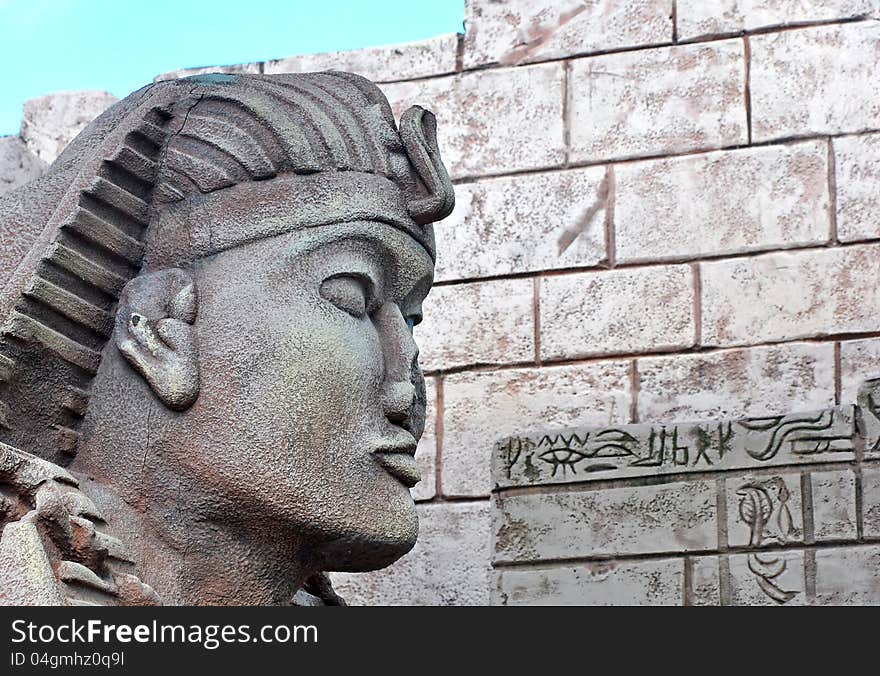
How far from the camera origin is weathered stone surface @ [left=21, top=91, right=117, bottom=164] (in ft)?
24.1

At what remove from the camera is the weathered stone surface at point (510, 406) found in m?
6.56

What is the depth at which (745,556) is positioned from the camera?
6.08m

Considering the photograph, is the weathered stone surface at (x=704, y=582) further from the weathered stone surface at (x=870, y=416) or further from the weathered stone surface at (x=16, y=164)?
the weathered stone surface at (x=16, y=164)

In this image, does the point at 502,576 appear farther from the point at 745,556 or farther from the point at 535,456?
the point at 745,556

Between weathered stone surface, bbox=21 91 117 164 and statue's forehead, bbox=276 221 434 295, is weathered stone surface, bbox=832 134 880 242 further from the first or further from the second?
weathered stone surface, bbox=21 91 117 164

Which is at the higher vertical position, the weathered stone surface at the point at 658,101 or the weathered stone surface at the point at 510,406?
the weathered stone surface at the point at 658,101

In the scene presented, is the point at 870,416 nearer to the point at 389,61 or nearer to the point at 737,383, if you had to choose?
the point at 737,383

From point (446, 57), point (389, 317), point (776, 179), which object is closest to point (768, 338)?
point (776, 179)

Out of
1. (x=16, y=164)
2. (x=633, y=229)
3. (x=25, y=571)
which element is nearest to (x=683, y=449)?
(x=633, y=229)

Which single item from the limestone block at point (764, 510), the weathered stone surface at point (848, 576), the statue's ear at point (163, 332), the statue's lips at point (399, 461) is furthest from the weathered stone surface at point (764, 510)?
the statue's ear at point (163, 332)

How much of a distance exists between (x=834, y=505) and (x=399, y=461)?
7.40 ft

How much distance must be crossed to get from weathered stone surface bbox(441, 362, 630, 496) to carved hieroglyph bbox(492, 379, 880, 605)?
7.1 inches

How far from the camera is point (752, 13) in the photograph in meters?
6.80

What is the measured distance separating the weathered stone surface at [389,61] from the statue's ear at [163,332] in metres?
2.99
